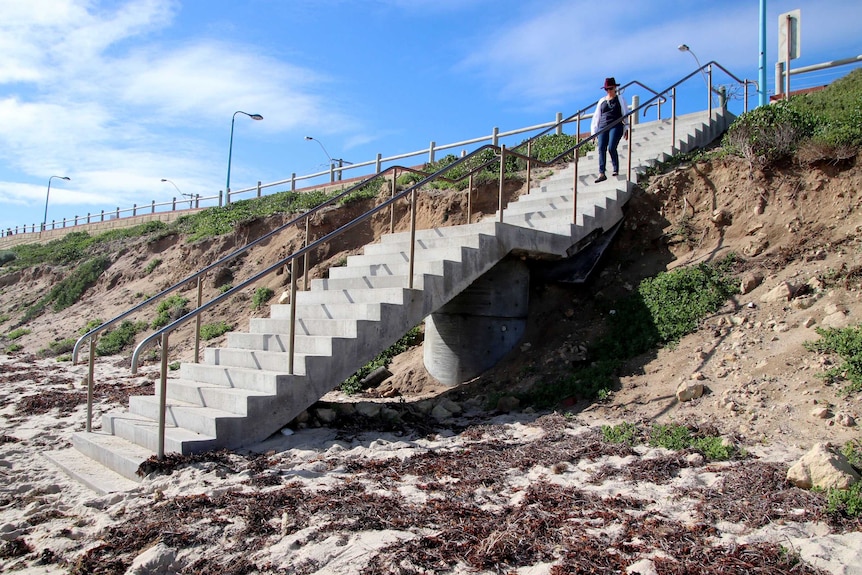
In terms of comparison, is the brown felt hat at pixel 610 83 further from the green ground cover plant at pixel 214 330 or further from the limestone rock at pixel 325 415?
the green ground cover plant at pixel 214 330

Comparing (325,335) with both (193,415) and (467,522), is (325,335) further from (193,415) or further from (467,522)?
(467,522)

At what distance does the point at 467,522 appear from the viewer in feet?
12.1

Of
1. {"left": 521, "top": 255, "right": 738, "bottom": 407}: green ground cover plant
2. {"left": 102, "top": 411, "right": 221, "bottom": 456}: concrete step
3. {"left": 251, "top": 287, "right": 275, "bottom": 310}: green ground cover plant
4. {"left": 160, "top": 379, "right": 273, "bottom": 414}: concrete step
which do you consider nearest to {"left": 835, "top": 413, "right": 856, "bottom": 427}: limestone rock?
{"left": 521, "top": 255, "right": 738, "bottom": 407}: green ground cover plant

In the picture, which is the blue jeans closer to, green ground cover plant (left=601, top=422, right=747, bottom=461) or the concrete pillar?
the concrete pillar

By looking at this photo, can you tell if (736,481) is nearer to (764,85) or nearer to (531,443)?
(531,443)

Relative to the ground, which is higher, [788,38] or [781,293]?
[788,38]

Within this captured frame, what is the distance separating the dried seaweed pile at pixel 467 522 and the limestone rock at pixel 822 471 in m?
0.10

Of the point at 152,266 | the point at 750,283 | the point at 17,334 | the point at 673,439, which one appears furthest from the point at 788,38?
the point at 17,334

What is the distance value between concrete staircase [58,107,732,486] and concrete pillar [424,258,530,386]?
55cm

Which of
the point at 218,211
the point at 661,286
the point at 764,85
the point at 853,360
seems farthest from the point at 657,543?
the point at 218,211

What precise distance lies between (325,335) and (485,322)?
262 cm

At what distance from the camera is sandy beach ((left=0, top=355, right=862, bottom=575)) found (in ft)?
10.6

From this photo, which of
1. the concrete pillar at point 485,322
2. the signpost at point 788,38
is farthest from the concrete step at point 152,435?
the signpost at point 788,38

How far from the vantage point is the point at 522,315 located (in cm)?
842
